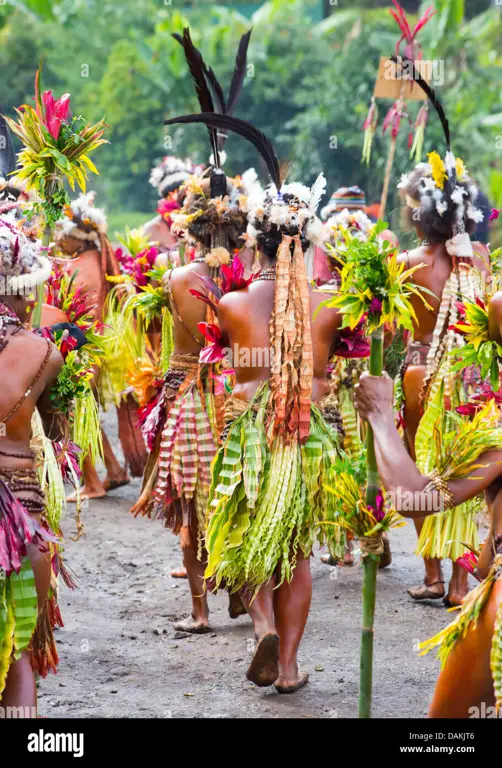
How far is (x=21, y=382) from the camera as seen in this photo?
3.27 metres

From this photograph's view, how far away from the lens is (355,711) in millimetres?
4199

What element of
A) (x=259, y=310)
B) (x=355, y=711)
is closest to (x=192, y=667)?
(x=355, y=711)

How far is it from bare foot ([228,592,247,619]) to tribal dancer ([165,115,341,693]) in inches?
32.5

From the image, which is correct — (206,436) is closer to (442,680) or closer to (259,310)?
(259,310)

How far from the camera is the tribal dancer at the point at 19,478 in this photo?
322 cm

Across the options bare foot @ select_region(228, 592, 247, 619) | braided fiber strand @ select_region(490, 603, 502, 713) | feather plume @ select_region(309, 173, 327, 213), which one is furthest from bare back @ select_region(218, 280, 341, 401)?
braided fiber strand @ select_region(490, 603, 502, 713)

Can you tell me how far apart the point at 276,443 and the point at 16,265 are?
1.35 m

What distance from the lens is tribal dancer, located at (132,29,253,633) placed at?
16.5 ft

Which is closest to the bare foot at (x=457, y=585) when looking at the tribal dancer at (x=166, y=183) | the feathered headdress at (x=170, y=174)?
the tribal dancer at (x=166, y=183)

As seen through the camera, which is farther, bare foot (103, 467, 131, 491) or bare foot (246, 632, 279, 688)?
bare foot (103, 467, 131, 491)

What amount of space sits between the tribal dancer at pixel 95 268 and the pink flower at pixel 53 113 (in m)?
3.06

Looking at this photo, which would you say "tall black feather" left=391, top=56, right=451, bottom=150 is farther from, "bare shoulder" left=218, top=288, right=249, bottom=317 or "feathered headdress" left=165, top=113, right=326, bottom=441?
"bare shoulder" left=218, top=288, right=249, bottom=317

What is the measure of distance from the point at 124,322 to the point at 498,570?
426cm

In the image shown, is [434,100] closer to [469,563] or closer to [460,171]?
[460,171]
